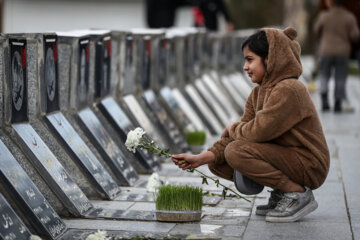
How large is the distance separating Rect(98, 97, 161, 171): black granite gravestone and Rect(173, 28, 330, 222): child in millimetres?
2039

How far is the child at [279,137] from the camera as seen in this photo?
6.03 m

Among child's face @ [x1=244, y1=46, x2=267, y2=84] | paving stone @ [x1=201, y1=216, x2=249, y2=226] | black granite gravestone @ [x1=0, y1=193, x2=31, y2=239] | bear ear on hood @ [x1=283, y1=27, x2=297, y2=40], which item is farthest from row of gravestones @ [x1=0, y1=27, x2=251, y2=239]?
bear ear on hood @ [x1=283, y1=27, x2=297, y2=40]

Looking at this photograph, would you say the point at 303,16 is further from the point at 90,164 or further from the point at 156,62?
the point at 90,164

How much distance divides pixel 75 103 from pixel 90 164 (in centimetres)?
66

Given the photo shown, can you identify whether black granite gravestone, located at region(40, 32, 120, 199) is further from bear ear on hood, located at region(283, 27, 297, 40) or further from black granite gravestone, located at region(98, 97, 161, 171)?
bear ear on hood, located at region(283, 27, 297, 40)

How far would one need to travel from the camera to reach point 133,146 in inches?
242

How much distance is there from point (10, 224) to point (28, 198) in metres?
0.42

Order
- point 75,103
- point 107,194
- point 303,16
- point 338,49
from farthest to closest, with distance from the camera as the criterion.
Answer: point 303,16 < point 338,49 < point 75,103 < point 107,194

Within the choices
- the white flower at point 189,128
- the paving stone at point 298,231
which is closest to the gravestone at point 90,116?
the paving stone at point 298,231

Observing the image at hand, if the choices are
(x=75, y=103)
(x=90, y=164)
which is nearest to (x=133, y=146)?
(x=90, y=164)

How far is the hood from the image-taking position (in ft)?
19.8

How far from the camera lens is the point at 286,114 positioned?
19.7 feet

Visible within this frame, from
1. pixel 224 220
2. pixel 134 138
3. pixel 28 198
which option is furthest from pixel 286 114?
pixel 28 198

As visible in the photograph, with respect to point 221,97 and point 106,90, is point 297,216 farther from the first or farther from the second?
point 221,97
